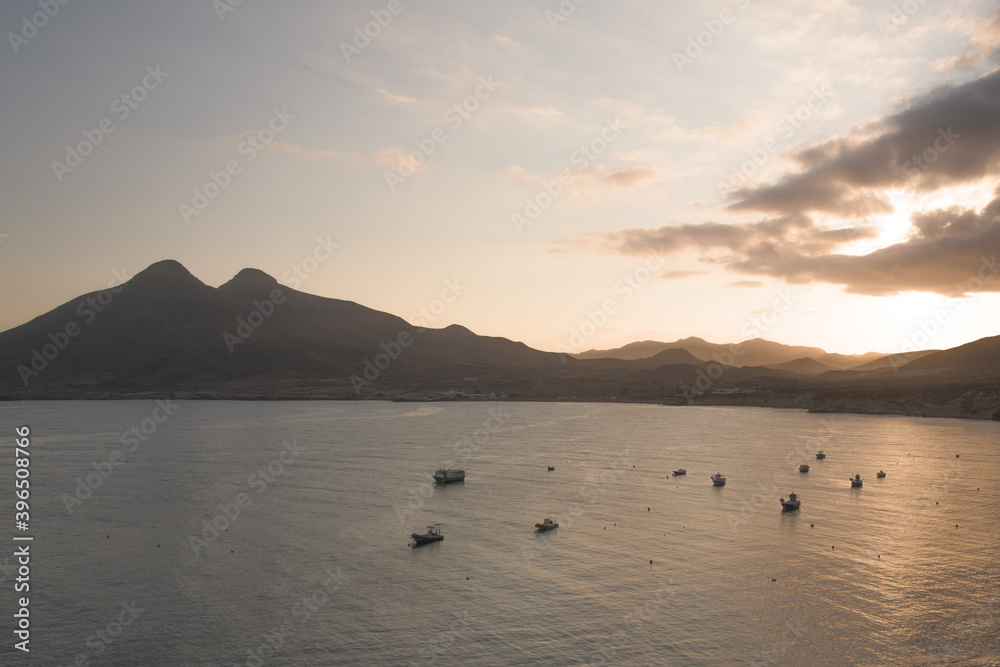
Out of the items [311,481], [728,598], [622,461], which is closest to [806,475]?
[622,461]

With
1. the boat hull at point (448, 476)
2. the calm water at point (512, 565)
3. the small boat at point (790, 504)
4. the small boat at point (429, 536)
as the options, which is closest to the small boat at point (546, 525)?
the calm water at point (512, 565)

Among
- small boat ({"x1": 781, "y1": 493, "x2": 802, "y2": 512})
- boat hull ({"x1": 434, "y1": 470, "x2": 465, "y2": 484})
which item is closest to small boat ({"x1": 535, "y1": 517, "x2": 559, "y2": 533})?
boat hull ({"x1": 434, "y1": 470, "x2": 465, "y2": 484})

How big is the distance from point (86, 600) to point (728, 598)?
5011 cm

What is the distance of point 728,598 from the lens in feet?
162

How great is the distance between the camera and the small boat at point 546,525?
67750 mm

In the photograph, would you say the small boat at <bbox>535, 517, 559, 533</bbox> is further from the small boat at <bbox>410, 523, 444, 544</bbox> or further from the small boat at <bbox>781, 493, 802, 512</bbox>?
the small boat at <bbox>781, 493, 802, 512</bbox>

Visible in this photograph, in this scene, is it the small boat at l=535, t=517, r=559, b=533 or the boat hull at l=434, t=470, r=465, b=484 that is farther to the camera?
the boat hull at l=434, t=470, r=465, b=484

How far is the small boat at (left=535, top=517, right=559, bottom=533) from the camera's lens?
6775 cm

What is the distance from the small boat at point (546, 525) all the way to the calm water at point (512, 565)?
143 centimetres

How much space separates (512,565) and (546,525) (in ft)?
39.5

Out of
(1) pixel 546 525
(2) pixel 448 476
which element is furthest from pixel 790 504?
(2) pixel 448 476

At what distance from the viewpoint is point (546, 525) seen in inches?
2687

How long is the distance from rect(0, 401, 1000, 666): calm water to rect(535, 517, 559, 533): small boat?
1.43 meters

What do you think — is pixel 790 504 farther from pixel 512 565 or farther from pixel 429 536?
pixel 429 536
